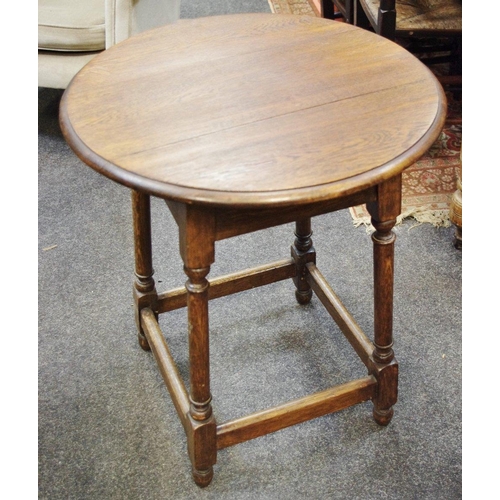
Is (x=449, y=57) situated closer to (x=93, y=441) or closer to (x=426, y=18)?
(x=426, y=18)

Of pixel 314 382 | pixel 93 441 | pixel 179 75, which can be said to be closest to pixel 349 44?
pixel 179 75

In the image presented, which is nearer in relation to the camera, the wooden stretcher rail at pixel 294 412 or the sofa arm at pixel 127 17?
the wooden stretcher rail at pixel 294 412

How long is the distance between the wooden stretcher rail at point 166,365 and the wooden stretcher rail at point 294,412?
9cm

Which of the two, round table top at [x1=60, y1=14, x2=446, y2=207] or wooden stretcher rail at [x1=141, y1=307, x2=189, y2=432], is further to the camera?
wooden stretcher rail at [x1=141, y1=307, x2=189, y2=432]

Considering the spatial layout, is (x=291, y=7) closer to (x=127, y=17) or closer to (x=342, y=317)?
(x=127, y=17)

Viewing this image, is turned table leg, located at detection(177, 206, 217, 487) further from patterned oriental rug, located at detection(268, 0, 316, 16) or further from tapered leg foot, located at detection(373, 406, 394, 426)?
patterned oriental rug, located at detection(268, 0, 316, 16)

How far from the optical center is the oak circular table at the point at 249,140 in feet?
3.57

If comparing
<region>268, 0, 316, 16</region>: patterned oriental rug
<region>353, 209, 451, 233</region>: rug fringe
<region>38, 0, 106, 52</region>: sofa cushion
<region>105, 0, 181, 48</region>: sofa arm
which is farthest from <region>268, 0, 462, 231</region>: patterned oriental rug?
<region>268, 0, 316, 16</region>: patterned oriental rug

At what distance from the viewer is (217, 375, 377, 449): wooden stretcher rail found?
1.39 m

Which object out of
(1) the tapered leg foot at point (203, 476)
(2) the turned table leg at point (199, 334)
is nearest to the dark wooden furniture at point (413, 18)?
(2) the turned table leg at point (199, 334)

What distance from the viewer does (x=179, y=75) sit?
1.36m

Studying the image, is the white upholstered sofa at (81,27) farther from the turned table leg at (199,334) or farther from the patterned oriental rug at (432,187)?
the turned table leg at (199,334)

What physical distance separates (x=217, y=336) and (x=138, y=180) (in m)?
0.80

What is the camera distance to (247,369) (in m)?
1.70
